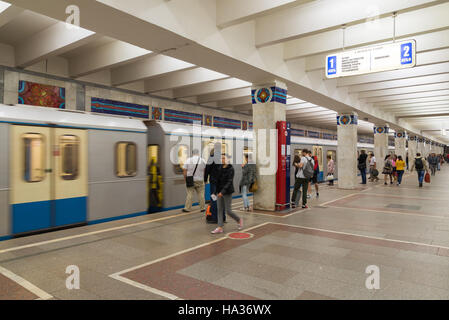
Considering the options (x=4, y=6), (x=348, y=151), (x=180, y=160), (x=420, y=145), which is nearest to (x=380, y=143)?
(x=348, y=151)

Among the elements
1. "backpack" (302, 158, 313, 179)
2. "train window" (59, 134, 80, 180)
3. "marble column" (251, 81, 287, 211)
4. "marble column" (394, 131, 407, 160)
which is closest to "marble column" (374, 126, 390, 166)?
"marble column" (394, 131, 407, 160)

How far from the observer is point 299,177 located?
29.9 feet

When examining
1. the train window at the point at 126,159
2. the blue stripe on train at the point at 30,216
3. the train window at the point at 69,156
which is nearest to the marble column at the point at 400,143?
the train window at the point at 126,159

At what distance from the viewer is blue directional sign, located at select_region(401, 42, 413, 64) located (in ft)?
19.6

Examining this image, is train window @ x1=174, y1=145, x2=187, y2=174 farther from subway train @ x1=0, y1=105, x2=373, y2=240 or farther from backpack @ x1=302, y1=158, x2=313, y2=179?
backpack @ x1=302, y1=158, x2=313, y2=179

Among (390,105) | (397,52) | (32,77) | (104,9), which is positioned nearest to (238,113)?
(390,105)

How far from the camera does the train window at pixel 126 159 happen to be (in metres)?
7.48

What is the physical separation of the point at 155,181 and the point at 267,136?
136 inches

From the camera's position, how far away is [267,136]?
8.91 metres

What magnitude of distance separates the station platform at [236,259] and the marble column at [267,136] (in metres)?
1.43

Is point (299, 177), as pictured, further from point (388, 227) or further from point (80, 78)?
point (80, 78)

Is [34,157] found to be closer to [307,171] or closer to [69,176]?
[69,176]

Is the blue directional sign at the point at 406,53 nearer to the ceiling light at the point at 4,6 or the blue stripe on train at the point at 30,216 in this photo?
the blue stripe on train at the point at 30,216

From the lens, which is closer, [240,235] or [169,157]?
[240,235]
